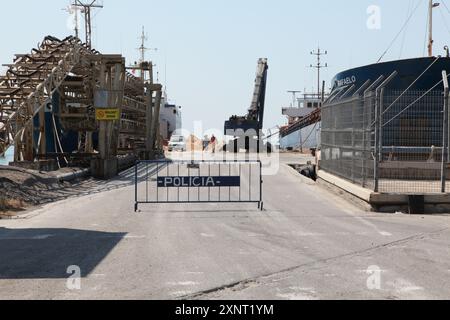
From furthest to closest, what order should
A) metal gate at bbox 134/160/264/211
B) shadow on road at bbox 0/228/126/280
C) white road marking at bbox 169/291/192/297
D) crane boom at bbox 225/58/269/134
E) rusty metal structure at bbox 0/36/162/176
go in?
crane boom at bbox 225/58/269/134 → rusty metal structure at bbox 0/36/162/176 → metal gate at bbox 134/160/264/211 → shadow on road at bbox 0/228/126/280 → white road marking at bbox 169/291/192/297

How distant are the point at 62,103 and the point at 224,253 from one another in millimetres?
22932

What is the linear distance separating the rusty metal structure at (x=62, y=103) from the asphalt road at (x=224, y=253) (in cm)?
755

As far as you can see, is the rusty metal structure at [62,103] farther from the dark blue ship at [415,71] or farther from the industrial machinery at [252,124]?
the industrial machinery at [252,124]

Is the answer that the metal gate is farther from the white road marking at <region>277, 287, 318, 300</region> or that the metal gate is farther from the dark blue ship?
the dark blue ship

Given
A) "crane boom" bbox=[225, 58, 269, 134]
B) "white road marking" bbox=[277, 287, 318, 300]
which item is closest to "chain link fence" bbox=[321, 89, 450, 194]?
"white road marking" bbox=[277, 287, 318, 300]

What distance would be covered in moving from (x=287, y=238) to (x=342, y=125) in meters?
9.03

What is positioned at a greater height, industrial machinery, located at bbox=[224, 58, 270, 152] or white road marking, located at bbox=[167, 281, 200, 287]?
industrial machinery, located at bbox=[224, 58, 270, 152]

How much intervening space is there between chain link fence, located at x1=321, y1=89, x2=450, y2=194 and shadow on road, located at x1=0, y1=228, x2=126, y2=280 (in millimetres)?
6946

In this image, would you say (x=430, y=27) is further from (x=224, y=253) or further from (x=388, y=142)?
(x=224, y=253)

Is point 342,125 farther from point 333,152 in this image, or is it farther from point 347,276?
point 347,276

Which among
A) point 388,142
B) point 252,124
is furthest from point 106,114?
point 252,124

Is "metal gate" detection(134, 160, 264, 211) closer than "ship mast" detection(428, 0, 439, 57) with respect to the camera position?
Yes

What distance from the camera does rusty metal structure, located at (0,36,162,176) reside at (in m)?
21.3

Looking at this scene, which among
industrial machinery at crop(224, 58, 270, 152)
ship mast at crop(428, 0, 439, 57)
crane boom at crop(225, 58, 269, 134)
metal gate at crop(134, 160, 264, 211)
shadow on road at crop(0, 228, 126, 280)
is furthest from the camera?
crane boom at crop(225, 58, 269, 134)
